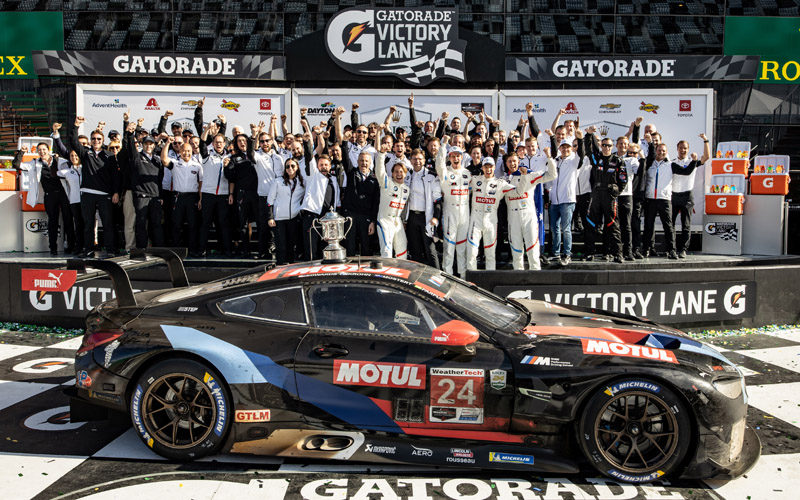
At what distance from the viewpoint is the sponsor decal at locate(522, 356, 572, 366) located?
4.05 meters

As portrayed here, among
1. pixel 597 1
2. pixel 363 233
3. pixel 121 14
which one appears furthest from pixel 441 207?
pixel 121 14

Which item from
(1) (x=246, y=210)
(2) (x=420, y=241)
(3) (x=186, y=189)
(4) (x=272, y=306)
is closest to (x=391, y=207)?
(2) (x=420, y=241)

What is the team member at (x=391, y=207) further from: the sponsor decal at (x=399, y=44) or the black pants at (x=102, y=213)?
the sponsor decal at (x=399, y=44)

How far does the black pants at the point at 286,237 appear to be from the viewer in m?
8.70

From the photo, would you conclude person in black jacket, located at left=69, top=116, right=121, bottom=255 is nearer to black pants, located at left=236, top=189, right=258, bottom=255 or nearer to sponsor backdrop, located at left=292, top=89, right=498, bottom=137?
black pants, located at left=236, top=189, right=258, bottom=255

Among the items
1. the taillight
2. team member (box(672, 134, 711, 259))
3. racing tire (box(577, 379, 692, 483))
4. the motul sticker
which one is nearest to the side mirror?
the motul sticker

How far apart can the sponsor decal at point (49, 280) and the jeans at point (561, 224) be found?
6553 millimetres

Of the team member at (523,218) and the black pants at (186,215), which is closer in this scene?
the team member at (523,218)

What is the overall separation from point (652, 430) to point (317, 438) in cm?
219

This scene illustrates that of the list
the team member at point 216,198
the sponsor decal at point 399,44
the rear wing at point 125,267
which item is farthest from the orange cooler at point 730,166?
the rear wing at point 125,267

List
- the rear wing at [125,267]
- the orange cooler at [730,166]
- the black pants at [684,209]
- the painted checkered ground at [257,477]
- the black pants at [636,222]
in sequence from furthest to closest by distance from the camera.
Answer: the orange cooler at [730,166], the black pants at [684,209], the black pants at [636,222], the rear wing at [125,267], the painted checkered ground at [257,477]

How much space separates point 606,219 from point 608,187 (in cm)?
47

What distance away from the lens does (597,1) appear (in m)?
15.6

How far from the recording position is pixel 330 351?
4141 mm
